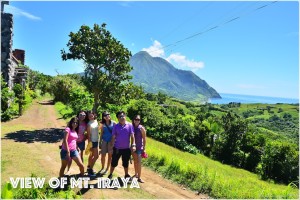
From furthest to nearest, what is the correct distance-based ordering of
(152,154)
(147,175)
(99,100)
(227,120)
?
(227,120) → (99,100) → (152,154) → (147,175)

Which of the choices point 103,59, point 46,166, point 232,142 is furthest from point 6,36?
point 232,142

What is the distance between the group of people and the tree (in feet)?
36.6

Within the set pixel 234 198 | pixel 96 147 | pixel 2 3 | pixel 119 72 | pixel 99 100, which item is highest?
pixel 2 3

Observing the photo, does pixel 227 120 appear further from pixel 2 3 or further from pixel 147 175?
pixel 147 175

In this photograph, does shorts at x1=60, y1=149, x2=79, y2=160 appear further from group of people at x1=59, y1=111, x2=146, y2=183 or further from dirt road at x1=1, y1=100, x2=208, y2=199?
dirt road at x1=1, y1=100, x2=208, y2=199

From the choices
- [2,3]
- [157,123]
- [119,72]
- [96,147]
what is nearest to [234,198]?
[96,147]

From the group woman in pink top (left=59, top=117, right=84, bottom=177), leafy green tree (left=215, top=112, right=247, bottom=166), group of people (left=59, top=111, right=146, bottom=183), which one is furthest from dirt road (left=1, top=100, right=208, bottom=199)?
leafy green tree (left=215, top=112, right=247, bottom=166)

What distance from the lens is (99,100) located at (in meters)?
21.3

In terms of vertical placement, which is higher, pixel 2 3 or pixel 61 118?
pixel 2 3

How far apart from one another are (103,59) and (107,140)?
1121 centimetres

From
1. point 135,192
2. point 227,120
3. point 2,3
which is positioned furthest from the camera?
point 227,120

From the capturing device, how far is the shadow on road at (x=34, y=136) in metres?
15.5

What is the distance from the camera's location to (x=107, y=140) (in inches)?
366

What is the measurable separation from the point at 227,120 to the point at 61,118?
35.2 m
